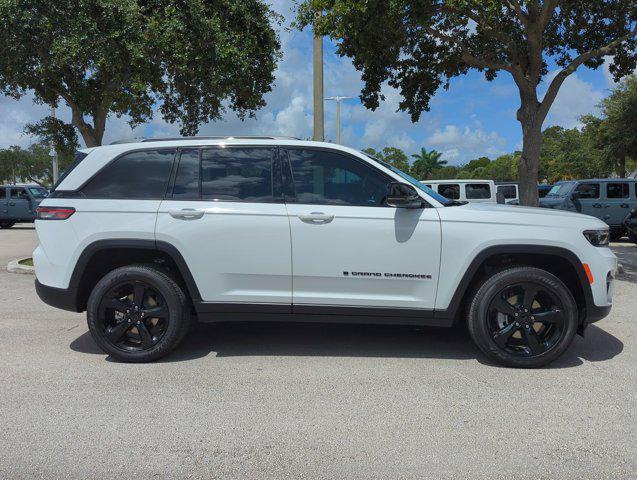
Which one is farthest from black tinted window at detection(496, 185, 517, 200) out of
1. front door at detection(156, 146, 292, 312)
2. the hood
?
→ front door at detection(156, 146, 292, 312)

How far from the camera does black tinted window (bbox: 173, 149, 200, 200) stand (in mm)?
4387

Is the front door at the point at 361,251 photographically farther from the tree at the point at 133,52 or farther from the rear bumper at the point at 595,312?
the tree at the point at 133,52

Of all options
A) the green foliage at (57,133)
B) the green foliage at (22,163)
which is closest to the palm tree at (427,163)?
the green foliage at (22,163)

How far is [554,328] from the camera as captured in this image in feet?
13.9

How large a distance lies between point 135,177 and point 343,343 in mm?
2438

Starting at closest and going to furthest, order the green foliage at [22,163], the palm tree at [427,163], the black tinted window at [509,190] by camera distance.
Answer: the black tinted window at [509,190]
the green foliage at [22,163]
the palm tree at [427,163]

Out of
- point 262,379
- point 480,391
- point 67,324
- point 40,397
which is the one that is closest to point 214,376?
point 262,379

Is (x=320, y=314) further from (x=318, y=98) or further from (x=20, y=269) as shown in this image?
(x=20, y=269)

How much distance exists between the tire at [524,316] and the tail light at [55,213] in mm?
3441

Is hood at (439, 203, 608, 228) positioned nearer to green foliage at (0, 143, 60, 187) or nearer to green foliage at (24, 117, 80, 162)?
green foliage at (24, 117, 80, 162)

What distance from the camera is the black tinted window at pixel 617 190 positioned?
1529 centimetres

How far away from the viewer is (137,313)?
4.36 metres

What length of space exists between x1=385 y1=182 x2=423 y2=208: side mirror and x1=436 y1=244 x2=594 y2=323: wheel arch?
2.17 ft

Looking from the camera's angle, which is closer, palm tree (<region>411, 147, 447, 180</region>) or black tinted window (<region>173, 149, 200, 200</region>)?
black tinted window (<region>173, 149, 200, 200</region>)
